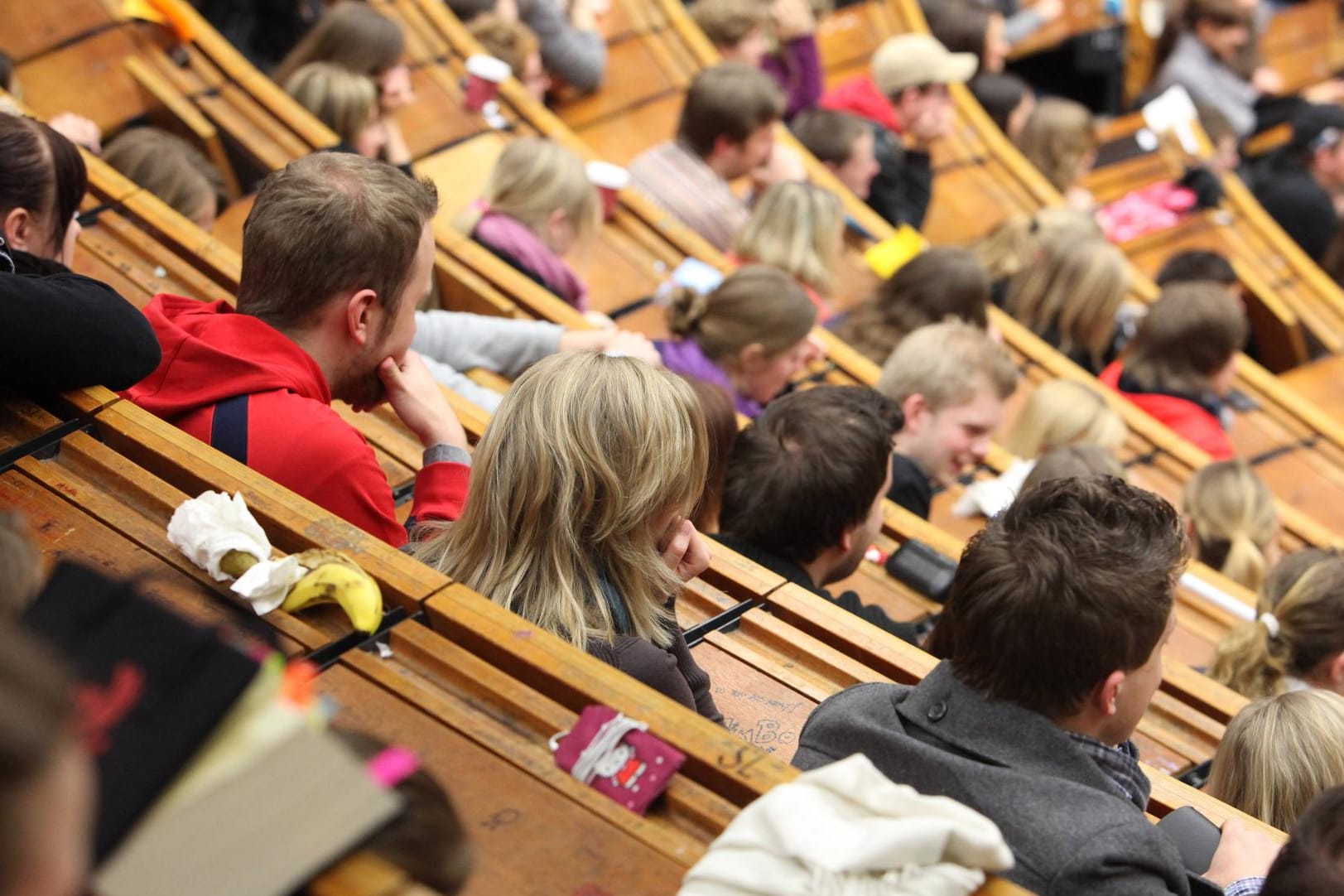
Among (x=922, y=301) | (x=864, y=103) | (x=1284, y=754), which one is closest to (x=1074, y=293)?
(x=922, y=301)

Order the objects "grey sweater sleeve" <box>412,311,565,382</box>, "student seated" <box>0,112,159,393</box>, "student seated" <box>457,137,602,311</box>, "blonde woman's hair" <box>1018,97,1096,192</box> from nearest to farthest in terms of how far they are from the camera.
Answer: "student seated" <box>0,112,159,393</box> < "grey sweater sleeve" <box>412,311,565,382</box> < "student seated" <box>457,137,602,311</box> < "blonde woman's hair" <box>1018,97,1096,192</box>

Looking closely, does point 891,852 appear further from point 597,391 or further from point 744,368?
point 744,368

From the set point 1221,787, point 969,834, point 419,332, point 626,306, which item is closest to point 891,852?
point 969,834

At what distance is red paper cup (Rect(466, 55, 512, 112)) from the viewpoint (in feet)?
13.3

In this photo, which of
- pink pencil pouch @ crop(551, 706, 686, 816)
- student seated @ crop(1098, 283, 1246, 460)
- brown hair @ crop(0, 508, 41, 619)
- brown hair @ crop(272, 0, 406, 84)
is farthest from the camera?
student seated @ crop(1098, 283, 1246, 460)

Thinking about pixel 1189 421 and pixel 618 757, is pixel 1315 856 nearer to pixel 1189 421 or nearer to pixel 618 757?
pixel 618 757

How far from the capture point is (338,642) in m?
1.50

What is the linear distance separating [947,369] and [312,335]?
1.58 m

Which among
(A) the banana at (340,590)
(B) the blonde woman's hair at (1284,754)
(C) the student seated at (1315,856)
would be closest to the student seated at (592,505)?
(A) the banana at (340,590)

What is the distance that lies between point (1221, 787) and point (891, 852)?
1.03 m

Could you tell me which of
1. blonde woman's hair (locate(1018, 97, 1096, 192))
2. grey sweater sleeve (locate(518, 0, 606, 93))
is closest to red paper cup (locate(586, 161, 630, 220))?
grey sweater sleeve (locate(518, 0, 606, 93))

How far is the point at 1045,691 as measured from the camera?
148cm

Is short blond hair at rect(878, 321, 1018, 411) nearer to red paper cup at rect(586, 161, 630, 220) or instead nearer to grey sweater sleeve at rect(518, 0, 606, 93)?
red paper cup at rect(586, 161, 630, 220)

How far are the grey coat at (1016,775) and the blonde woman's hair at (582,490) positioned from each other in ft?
0.85
